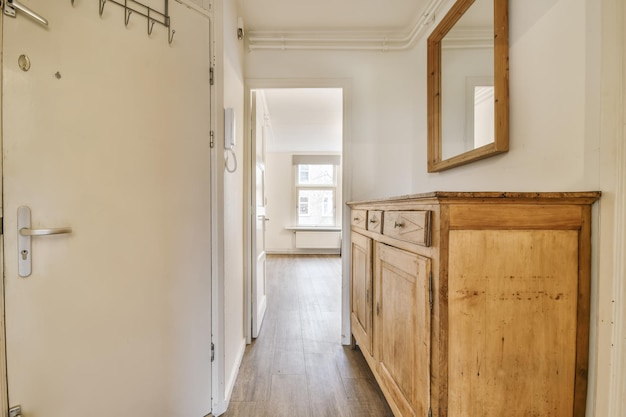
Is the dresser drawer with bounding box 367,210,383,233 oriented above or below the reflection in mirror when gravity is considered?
below

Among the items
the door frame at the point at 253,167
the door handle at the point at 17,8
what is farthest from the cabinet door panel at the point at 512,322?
the door handle at the point at 17,8

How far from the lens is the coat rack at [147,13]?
1.09 metres

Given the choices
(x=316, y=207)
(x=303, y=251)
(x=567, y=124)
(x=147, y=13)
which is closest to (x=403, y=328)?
(x=567, y=124)

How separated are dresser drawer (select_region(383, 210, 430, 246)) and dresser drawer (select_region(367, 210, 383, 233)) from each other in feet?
0.17

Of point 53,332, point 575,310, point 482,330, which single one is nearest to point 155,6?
point 53,332

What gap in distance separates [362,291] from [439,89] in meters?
1.39

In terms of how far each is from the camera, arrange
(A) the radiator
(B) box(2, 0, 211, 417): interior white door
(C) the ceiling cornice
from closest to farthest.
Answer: (B) box(2, 0, 211, 417): interior white door < (C) the ceiling cornice < (A) the radiator

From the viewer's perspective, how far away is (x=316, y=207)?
243 inches

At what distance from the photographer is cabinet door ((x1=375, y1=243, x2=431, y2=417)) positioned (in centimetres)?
91

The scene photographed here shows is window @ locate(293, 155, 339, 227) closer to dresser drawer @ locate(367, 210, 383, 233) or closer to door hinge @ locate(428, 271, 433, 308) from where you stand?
dresser drawer @ locate(367, 210, 383, 233)

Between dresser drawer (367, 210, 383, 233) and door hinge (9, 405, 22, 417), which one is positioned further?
dresser drawer (367, 210, 383, 233)

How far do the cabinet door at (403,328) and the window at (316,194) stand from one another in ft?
15.5

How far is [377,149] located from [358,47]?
0.83 metres

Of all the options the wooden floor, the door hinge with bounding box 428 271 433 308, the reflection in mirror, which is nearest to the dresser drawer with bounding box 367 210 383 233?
the door hinge with bounding box 428 271 433 308
